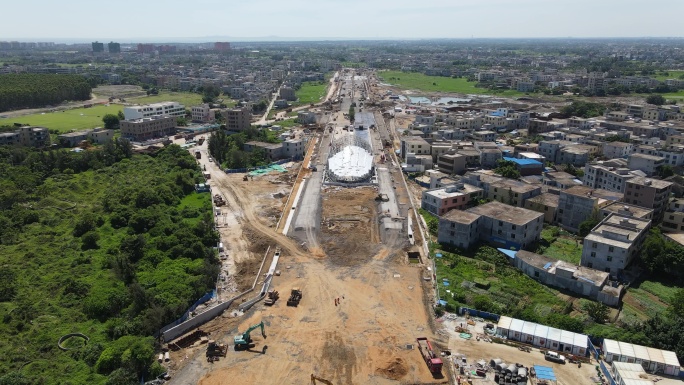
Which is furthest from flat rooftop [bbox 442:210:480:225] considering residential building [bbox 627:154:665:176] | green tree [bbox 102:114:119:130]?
green tree [bbox 102:114:119:130]

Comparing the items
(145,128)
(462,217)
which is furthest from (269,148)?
(462,217)

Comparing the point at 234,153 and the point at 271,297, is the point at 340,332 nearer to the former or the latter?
the point at 271,297

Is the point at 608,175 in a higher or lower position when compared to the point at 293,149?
higher

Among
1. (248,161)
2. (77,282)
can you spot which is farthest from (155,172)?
(77,282)

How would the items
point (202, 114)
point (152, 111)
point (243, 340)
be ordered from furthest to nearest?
point (202, 114), point (152, 111), point (243, 340)

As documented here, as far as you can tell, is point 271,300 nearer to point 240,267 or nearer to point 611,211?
point 240,267

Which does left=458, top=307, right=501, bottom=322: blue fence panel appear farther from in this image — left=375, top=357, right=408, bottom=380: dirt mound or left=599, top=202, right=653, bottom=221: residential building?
left=599, top=202, right=653, bottom=221: residential building
